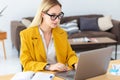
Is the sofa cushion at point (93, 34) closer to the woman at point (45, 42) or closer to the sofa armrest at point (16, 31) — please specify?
the sofa armrest at point (16, 31)

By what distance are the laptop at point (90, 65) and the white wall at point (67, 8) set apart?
3.70m

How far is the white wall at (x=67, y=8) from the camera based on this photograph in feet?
17.9

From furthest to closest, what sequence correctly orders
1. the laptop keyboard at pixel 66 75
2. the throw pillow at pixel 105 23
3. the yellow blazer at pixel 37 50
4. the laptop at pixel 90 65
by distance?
the throw pillow at pixel 105 23
the yellow blazer at pixel 37 50
the laptop keyboard at pixel 66 75
the laptop at pixel 90 65

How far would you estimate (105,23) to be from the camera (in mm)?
5621

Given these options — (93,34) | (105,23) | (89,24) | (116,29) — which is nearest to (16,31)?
(93,34)

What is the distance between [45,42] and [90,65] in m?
0.65

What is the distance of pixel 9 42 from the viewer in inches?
219

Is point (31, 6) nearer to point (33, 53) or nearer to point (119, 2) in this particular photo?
point (119, 2)

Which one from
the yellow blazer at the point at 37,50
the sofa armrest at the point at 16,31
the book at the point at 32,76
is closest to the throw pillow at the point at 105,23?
the sofa armrest at the point at 16,31

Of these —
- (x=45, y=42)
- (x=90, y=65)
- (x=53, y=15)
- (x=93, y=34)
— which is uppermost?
(x=53, y=15)

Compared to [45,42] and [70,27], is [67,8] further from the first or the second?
[45,42]

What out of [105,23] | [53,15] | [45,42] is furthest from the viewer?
[105,23]

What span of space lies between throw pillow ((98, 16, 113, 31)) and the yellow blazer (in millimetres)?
3259

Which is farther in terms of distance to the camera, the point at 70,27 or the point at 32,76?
the point at 70,27
